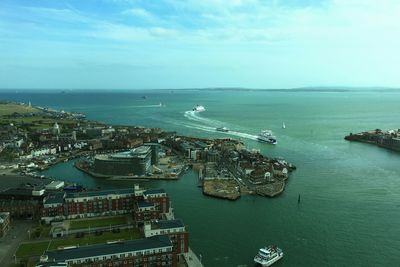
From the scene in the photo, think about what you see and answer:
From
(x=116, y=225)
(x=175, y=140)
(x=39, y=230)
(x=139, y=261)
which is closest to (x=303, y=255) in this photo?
(x=139, y=261)

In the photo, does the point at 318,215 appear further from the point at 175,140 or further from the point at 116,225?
the point at 175,140

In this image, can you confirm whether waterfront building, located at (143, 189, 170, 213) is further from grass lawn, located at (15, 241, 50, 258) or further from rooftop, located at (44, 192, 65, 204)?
grass lawn, located at (15, 241, 50, 258)

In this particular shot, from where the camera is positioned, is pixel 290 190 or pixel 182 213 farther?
pixel 290 190

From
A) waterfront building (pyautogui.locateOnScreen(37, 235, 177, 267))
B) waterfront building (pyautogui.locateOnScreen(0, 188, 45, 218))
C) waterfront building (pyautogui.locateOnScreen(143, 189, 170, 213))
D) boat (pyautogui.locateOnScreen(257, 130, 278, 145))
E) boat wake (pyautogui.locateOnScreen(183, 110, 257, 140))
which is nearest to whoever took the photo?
waterfront building (pyautogui.locateOnScreen(37, 235, 177, 267))

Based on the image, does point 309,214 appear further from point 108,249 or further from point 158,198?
point 108,249

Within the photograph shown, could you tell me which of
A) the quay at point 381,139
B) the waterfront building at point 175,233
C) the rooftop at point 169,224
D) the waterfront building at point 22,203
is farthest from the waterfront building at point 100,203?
the quay at point 381,139

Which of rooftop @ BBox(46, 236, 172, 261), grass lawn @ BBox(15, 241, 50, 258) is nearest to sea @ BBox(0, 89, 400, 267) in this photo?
rooftop @ BBox(46, 236, 172, 261)
